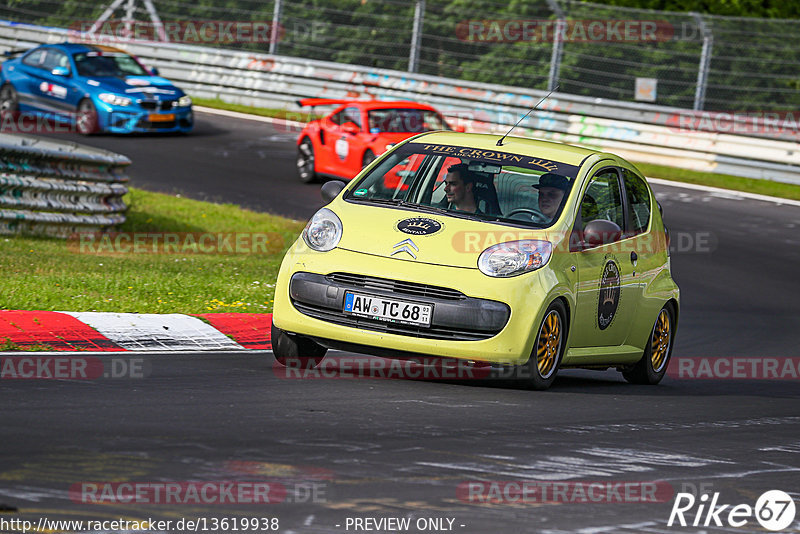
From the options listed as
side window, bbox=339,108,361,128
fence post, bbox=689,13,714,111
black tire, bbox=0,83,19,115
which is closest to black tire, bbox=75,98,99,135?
black tire, bbox=0,83,19,115

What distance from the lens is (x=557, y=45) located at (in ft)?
82.0

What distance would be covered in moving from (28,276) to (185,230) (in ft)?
17.1

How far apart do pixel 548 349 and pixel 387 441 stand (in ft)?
6.90

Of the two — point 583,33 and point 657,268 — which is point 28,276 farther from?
point 583,33

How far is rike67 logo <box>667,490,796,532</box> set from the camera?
218 inches

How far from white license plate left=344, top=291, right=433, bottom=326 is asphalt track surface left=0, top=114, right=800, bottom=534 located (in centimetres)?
42

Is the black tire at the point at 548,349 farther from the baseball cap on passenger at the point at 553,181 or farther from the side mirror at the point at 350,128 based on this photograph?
the side mirror at the point at 350,128

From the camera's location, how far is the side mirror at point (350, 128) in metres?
20.3

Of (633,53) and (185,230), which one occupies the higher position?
(633,53)

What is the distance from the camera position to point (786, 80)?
23.0 m

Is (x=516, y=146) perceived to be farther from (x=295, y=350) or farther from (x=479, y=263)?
(x=295, y=350)

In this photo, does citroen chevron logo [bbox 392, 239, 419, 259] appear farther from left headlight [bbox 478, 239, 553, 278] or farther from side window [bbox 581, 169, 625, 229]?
side window [bbox 581, 169, 625, 229]

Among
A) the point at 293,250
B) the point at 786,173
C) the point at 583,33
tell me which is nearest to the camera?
the point at 293,250

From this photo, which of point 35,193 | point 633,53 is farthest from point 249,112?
point 35,193
